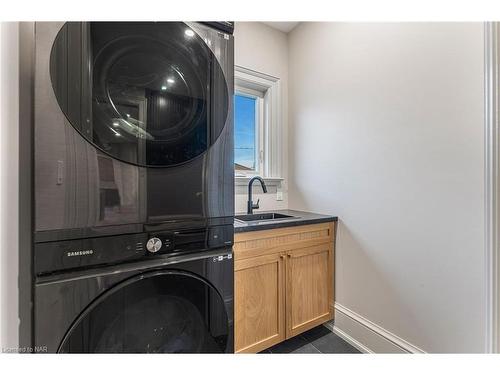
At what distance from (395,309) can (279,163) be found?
1359mm

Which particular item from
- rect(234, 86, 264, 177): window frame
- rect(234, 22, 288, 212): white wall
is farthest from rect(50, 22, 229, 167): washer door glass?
rect(234, 86, 264, 177): window frame

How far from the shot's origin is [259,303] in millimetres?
1251

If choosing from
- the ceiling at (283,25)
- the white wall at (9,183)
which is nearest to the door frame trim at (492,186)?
the ceiling at (283,25)

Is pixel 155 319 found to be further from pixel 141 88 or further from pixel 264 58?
pixel 264 58

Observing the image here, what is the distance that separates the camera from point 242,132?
2.02 metres

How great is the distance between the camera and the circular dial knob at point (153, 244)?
2.48 feet

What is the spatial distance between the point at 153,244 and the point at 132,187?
0.21m

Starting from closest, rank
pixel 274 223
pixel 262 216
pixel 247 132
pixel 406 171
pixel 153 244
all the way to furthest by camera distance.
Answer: pixel 153 244
pixel 406 171
pixel 274 223
pixel 262 216
pixel 247 132

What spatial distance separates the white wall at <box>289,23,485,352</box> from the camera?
3.16ft

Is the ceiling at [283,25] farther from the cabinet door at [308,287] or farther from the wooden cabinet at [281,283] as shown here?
the cabinet door at [308,287]

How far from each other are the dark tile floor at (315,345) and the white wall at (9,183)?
4.14 ft

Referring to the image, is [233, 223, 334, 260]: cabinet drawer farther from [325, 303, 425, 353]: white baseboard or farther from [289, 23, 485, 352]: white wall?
[325, 303, 425, 353]: white baseboard

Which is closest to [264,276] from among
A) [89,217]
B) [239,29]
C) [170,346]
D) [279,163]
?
[170,346]

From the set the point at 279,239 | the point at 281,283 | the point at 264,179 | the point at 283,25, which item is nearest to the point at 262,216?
the point at 264,179
